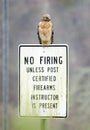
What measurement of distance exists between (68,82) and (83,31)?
271 millimetres

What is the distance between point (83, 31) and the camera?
1704 millimetres

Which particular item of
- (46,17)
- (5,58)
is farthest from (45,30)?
(5,58)

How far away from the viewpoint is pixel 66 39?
171 centimetres

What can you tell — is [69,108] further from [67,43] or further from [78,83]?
[67,43]

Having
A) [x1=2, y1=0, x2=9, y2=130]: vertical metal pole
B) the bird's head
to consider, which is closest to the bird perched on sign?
the bird's head

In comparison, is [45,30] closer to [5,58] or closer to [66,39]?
[66,39]

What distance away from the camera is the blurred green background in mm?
1701

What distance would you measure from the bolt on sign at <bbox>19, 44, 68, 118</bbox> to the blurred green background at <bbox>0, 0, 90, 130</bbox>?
0.03m

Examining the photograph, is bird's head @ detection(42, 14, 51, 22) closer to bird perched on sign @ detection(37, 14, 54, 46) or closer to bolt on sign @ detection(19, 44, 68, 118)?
bird perched on sign @ detection(37, 14, 54, 46)

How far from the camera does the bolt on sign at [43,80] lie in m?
1.73

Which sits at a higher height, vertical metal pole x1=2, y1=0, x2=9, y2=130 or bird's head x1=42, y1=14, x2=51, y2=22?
bird's head x1=42, y1=14, x2=51, y2=22

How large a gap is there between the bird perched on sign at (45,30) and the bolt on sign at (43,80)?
35 mm

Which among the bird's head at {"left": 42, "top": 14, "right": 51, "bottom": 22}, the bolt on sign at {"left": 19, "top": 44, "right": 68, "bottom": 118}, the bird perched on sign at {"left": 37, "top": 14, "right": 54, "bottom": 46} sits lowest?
the bolt on sign at {"left": 19, "top": 44, "right": 68, "bottom": 118}

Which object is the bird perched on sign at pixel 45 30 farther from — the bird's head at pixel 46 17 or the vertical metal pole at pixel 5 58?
the vertical metal pole at pixel 5 58
